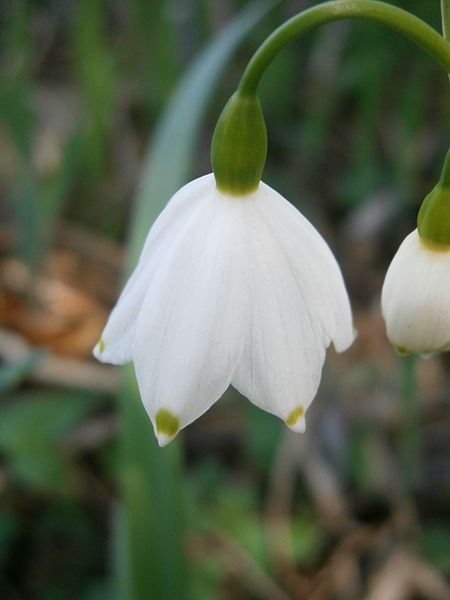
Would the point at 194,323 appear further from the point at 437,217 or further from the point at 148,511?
the point at 148,511

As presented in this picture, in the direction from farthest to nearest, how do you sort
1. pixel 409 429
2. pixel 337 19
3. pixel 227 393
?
pixel 227 393 < pixel 409 429 < pixel 337 19

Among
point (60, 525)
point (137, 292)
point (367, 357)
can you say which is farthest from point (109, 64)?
point (137, 292)

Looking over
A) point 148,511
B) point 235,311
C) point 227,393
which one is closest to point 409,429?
point 227,393

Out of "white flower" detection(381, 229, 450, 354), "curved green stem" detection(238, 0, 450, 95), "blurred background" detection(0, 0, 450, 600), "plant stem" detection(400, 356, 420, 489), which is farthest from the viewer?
"blurred background" detection(0, 0, 450, 600)

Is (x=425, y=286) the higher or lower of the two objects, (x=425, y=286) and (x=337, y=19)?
the lower

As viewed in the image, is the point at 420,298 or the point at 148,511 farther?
the point at 148,511

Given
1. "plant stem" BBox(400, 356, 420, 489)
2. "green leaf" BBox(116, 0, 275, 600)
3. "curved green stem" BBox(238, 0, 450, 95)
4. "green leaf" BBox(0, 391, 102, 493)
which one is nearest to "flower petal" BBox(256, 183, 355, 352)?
"curved green stem" BBox(238, 0, 450, 95)

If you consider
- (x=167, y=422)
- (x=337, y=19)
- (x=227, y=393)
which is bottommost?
(x=227, y=393)

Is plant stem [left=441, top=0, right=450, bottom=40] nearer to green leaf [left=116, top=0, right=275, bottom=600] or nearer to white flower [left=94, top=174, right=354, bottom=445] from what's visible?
white flower [left=94, top=174, right=354, bottom=445]
